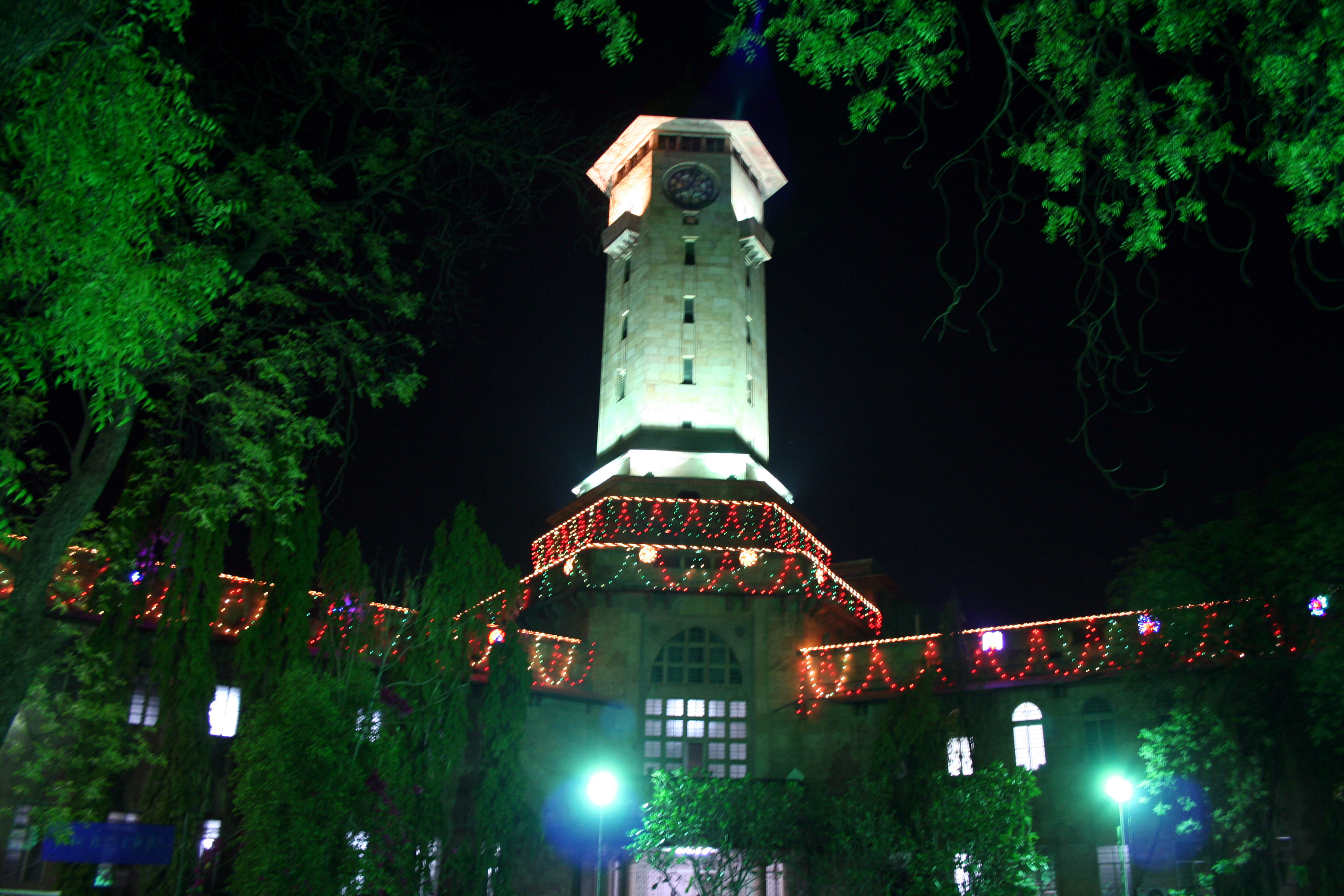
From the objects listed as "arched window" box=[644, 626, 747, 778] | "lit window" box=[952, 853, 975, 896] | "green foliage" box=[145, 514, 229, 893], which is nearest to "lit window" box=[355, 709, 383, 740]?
"green foliage" box=[145, 514, 229, 893]

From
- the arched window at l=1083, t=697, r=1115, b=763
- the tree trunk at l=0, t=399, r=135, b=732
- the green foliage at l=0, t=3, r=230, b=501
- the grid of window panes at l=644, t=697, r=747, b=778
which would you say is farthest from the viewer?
the grid of window panes at l=644, t=697, r=747, b=778

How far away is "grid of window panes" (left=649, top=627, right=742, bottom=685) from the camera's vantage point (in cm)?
3572

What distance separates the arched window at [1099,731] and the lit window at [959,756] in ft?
10.6

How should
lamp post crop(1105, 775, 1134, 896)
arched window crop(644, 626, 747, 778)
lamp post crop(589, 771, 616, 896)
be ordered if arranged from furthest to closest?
arched window crop(644, 626, 747, 778) → lamp post crop(1105, 775, 1134, 896) → lamp post crop(589, 771, 616, 896)

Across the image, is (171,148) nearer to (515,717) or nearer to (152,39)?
(152,39)

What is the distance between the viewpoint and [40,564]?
11.9m

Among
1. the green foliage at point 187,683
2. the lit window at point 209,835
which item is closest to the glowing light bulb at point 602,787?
the green foliage at point 187,683

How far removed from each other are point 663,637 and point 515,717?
334 inches

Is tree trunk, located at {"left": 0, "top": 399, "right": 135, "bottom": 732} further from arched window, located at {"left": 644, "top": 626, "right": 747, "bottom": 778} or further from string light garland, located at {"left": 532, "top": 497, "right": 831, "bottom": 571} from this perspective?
string light garland, located at {"left": 532, "top": 497, "right": 831, "bottom": 571}

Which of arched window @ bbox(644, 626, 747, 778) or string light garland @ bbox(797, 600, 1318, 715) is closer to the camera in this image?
string light garland @ bbox(797, 600, 1318, 715)

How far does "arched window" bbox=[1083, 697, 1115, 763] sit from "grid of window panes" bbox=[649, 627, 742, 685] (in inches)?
425

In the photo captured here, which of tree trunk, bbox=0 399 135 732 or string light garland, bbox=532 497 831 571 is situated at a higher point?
string light garland, bbox=532 497 831 571

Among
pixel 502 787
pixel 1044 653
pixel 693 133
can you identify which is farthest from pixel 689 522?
pixel 693 133

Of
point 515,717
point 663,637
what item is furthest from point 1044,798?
point 515,717
